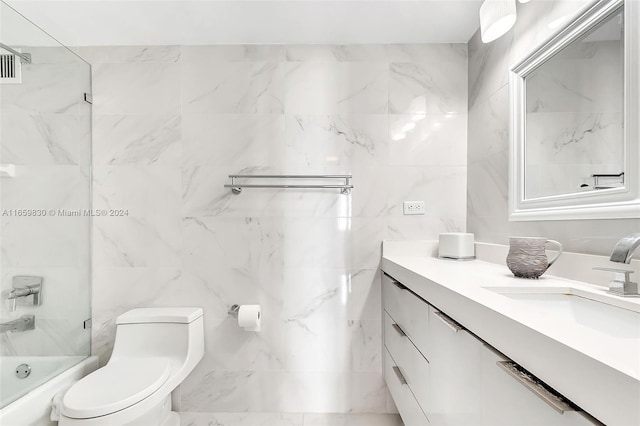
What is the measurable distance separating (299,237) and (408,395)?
0.98m

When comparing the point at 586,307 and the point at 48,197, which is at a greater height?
the point at 48,197

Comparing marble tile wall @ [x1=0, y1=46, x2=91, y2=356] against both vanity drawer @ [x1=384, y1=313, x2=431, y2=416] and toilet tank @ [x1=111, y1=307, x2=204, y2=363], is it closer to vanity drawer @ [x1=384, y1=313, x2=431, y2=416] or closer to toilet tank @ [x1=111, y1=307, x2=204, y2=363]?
toilet tank @ [x1=111, y1=307, x2=204, y2=363]

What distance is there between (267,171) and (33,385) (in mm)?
1513

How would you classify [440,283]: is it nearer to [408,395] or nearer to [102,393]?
[408,395]

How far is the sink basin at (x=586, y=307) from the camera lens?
0.75m

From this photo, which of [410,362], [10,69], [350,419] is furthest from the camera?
[350,419]

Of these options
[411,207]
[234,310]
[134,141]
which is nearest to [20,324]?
[234,310]

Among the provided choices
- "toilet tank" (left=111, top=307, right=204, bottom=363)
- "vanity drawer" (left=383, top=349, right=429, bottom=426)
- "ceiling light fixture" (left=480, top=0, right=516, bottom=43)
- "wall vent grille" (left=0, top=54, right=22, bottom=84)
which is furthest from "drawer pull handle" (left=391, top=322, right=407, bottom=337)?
"wall vent grille" (left=0, top=54, right=22, bottom=84)

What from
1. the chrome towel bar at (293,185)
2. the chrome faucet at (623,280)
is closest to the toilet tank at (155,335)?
the chrome towel bar at (293,185)

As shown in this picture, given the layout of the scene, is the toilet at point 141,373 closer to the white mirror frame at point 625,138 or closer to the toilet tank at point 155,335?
the toilet tank at point 155,335

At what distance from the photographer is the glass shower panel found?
1.43 m

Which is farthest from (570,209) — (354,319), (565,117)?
(354,319)

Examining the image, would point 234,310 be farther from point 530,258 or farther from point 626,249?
point 626,249

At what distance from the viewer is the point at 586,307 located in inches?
36.0
